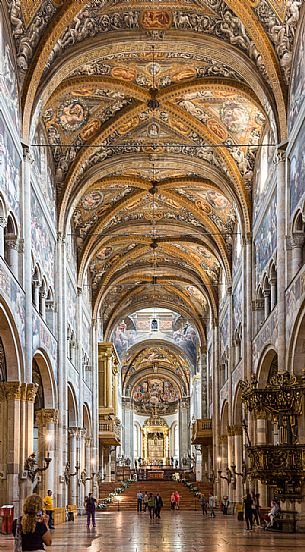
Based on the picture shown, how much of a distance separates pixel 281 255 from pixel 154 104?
329 inches

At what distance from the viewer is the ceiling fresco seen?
25.2m

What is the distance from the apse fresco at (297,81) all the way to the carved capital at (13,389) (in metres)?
10.1

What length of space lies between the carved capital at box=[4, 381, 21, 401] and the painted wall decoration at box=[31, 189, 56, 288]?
553cm

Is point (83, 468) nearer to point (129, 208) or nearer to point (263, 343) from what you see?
point (129, 208)

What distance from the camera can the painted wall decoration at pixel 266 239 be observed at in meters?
29.6

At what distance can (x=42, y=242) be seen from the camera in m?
30.9

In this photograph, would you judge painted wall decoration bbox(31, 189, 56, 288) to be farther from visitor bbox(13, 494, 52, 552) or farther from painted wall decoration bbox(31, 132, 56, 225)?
visitor bbox(13, 494, 52, 552)

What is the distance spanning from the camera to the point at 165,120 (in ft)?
110

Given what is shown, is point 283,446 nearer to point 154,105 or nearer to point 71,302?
point 154,105

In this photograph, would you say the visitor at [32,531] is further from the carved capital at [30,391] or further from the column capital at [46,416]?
the column capital at [46,416]

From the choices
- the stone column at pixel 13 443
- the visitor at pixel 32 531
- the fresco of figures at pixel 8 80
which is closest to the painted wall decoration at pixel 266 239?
the fresco of figures at pixel 8 80

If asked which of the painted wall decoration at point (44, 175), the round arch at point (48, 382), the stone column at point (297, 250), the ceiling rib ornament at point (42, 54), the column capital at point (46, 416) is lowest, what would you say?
the column capital at point (46, 416)

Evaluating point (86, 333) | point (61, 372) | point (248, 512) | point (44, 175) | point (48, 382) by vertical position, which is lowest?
point (248, 512)

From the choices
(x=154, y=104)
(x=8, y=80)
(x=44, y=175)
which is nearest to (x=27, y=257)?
(x=8, y=80)
